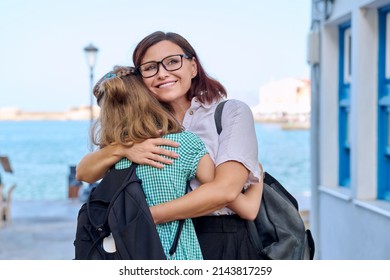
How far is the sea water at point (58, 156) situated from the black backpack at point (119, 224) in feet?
95.2

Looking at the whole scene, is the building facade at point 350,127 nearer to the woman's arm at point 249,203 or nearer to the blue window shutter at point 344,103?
the blue window shutter at point 344,103

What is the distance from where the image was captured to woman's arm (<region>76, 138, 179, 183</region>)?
1.49 metres

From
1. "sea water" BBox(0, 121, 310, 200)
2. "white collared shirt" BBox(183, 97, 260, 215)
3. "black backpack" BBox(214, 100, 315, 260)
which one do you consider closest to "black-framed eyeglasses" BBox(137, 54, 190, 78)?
"white collared shirt" BBox(183, 97, 260, 215)

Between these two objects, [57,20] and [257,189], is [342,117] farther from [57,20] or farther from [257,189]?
[57,20]

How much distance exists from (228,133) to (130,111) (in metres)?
0.22

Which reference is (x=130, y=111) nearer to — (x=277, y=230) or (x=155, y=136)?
(x=155, y=136)

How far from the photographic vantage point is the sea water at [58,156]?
38688mm

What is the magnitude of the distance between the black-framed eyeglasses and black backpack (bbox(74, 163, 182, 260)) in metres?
0.21

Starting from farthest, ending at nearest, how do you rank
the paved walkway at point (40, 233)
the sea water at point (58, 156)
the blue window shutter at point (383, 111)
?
1. the sea water at point (58, 156)
2. the paved walkway at point (40, 233)
3. the blue window shutter at point (383, 111)

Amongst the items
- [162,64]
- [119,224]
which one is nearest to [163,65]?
[162,64]

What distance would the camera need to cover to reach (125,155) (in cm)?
154

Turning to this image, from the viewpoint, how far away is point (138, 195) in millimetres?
1467

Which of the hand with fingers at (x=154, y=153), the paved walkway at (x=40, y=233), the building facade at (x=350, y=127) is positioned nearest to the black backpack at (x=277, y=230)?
the hand with fingers at (x=154, y=153)
